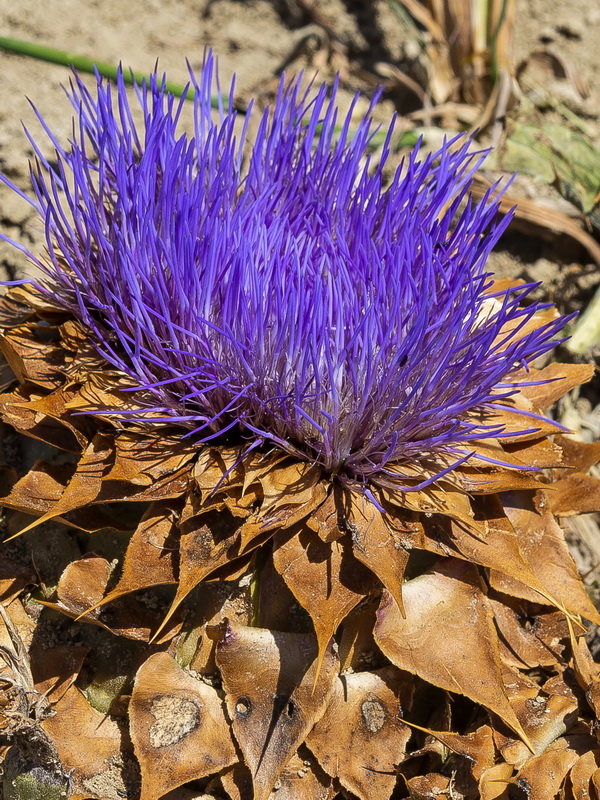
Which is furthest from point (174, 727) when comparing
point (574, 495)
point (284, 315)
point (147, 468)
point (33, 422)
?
point (574, 495)

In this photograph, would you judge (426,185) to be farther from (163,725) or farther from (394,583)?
(163,725)

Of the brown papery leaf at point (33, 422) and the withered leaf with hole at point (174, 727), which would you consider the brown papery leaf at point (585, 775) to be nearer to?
the withered leaf with hole at point (174, 727)

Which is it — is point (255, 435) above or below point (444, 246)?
below

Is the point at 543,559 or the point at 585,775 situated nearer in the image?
the point at 585,775

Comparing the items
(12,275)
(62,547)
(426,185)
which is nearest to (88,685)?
(62,547)

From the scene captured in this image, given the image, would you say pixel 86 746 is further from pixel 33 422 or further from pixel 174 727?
pixel 33 422

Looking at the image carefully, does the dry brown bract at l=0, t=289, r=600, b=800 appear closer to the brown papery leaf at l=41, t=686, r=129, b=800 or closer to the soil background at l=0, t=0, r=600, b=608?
the brown papery leaf at l=41, t=686, r=129, b=800
